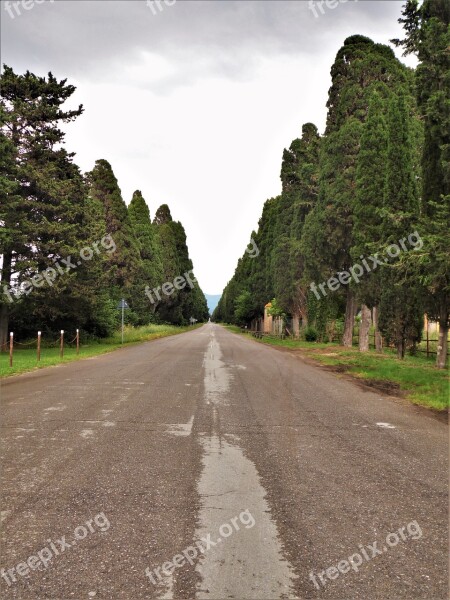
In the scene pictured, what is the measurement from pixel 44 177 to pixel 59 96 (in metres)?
4.79

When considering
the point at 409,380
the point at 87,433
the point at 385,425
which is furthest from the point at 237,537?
the point at 409,380

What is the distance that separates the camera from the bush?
34.6 m

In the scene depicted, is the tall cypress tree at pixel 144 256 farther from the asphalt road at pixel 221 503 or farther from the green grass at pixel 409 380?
the asphalt road at pixel 221 503

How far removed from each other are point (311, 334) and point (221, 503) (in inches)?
1244

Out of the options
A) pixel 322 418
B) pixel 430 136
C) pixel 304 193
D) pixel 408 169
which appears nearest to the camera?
pixel 322 418

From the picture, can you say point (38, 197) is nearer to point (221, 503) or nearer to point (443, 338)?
point (443, 338)

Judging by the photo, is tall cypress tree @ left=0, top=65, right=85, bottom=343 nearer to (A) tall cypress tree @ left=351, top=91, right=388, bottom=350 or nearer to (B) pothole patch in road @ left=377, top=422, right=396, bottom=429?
(A) tall cypress tree @ left=351, top=91, right=388, bottom=350

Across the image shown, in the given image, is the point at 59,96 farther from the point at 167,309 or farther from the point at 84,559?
the point at 167,309

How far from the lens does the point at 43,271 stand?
21516 millimetres

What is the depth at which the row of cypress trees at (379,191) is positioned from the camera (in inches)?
479

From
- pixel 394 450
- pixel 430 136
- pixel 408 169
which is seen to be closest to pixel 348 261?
pixel 408 169

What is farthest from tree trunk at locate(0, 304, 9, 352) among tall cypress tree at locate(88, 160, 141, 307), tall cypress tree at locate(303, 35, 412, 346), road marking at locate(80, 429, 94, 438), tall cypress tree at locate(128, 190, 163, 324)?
tall cypress tree at locate(128, 190, 163, 324)

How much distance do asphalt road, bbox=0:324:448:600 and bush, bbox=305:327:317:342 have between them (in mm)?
26980

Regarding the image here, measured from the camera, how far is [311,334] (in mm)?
34750
